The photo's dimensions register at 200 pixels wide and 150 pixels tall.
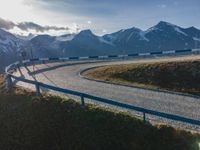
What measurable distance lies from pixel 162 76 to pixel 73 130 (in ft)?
44.4

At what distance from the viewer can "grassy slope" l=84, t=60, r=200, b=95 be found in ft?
87.0

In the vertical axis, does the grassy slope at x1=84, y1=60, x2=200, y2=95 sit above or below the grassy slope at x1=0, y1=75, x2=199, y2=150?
above

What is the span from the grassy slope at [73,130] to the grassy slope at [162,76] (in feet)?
30.8

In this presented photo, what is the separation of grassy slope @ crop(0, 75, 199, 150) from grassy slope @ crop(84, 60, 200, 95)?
9402mm

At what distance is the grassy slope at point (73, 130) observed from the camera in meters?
15.9

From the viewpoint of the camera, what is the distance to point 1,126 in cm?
2020

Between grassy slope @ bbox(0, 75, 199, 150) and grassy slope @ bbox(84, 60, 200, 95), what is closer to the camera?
grassy slope @ bbox(0, 75, 199, 150)

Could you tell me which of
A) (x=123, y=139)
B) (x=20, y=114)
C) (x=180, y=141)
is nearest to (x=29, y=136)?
(x=20, y=114)

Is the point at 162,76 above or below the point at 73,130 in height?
above

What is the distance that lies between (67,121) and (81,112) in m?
Result: 0.94

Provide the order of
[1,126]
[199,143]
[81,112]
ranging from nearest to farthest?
[199,143] → [81,112] → [1,126]

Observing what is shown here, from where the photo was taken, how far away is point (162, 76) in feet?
95.8

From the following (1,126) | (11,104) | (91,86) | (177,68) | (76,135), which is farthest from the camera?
(177,68)

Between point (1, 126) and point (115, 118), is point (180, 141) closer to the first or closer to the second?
point (115, 118)
